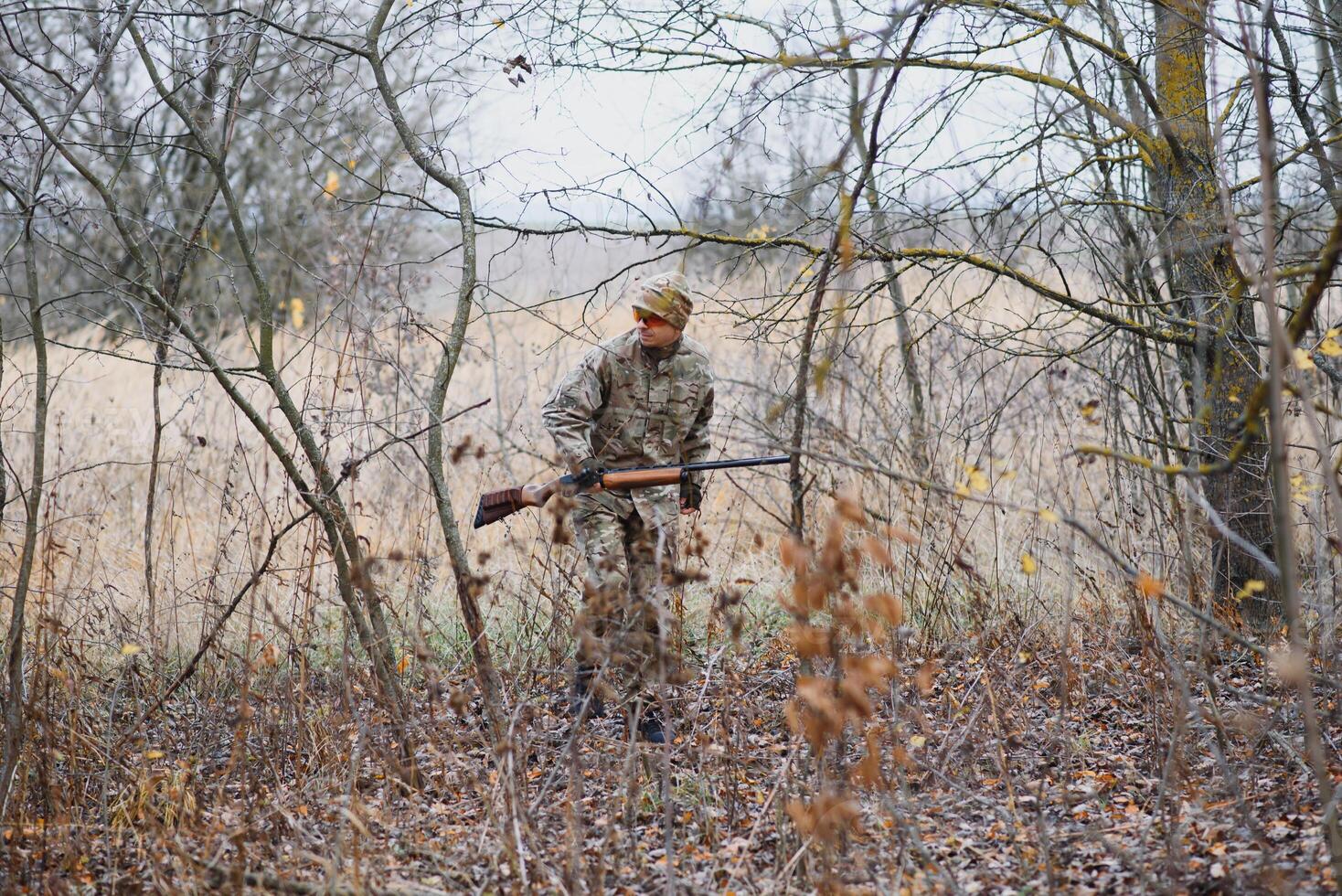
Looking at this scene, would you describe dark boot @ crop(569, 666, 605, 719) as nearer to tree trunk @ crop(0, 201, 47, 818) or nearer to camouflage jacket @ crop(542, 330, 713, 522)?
camouflage jacket @ crop(542, 330, 713, 522)

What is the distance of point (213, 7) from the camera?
38.2ft

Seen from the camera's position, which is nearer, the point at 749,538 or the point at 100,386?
the point at 749,538

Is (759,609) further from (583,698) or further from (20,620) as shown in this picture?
(20,620)

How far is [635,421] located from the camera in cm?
471

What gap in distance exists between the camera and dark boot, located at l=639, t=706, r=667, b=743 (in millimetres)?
4277

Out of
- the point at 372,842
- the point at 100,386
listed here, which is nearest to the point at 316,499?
the point at 372,842

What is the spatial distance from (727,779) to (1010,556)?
265cm

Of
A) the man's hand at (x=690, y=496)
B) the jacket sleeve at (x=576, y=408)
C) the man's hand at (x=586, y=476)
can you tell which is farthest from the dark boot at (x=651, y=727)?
the jacket sleeve at (x=576, y=408)

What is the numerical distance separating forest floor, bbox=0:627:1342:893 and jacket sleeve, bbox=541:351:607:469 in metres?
1.03

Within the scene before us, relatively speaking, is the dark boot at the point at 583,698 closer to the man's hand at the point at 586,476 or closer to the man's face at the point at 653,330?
the man's hand at the point at 586,476

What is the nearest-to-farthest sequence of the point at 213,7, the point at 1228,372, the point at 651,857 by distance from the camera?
the point at 651,857 < the point at 1228,372 < the point at 213,7

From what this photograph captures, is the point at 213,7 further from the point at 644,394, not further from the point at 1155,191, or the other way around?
the point at 1155,191

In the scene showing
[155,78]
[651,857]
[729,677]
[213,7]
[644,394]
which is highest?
[213,7]

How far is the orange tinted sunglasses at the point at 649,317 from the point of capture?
4468 millimetres
